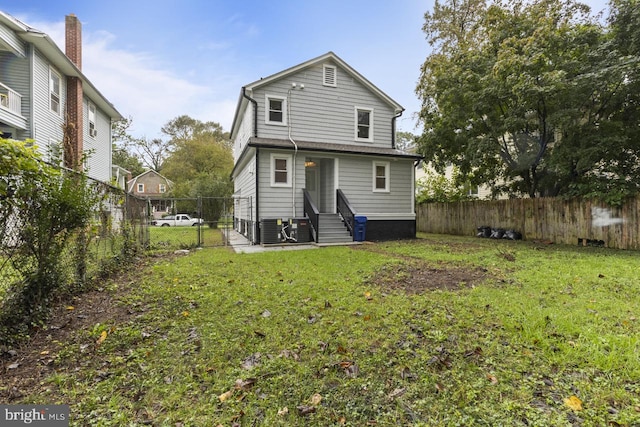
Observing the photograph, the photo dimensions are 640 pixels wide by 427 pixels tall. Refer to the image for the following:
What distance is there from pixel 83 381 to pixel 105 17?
1206 cm

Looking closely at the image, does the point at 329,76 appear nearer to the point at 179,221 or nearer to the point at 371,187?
the point at 371,187

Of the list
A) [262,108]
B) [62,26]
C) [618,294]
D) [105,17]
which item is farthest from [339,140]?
[62,26]

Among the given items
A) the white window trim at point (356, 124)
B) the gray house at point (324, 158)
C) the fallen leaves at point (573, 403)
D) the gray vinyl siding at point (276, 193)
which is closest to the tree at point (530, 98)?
the gray house at point (324, 158)

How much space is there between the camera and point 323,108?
1344 centimetres

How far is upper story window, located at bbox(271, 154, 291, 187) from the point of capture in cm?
1198

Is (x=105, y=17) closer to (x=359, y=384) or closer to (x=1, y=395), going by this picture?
(x=1, y=395)

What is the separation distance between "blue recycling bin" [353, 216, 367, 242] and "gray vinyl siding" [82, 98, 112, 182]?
518 inches

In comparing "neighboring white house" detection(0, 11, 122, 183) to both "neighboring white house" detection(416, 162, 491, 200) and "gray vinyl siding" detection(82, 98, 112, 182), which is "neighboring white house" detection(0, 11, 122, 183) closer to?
"gray vinyl siding" detection(82, 98, 112, 182)

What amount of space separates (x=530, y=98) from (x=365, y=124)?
6.29 meters

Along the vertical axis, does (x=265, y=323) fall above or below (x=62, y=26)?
below

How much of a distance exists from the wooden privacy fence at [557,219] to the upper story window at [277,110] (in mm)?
10006

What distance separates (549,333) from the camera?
10.3 ft

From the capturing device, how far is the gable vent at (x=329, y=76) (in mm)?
13477

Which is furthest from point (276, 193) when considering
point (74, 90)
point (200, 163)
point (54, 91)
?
point (200, 163)
